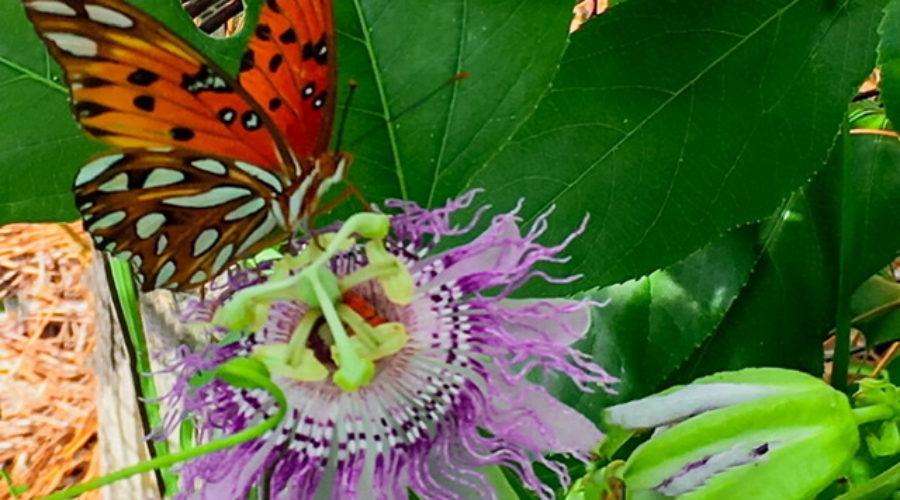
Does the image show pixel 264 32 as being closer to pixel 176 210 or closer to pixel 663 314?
pixel 176 210

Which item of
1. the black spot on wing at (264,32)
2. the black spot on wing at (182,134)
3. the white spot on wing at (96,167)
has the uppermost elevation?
the black spot on wing at (264,32)

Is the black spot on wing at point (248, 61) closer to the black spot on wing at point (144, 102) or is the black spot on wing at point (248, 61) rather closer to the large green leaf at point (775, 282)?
the black spot on wing at point (144, 102)

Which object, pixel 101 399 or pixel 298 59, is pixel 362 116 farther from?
pixel 101 399

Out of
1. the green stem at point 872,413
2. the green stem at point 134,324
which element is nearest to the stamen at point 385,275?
the green stem at point 872,413

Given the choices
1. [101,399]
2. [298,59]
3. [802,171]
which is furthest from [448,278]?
[101,399]

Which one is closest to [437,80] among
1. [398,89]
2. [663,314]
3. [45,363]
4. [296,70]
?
[398,89]

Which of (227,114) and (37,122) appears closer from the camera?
(227,114)
